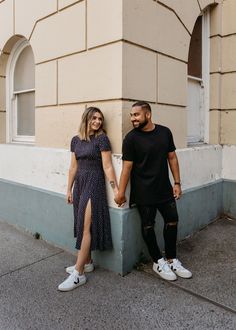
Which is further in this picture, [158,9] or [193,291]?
[158,9]

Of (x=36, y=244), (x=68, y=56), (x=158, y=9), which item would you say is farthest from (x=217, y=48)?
(x=36, y=244)

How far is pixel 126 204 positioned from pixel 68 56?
2068 millimetres

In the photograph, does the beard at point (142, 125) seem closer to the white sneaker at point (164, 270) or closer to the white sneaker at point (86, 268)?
the white sneaker at point (164, 270)

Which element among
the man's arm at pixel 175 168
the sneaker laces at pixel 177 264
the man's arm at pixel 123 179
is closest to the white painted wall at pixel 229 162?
the man's arm at pixel 175 168

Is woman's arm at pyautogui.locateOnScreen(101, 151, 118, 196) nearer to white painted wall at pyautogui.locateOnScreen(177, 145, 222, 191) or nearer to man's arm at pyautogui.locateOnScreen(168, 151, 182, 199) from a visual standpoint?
man's arm at pyautogui.locateOnScreen(168, 151, 182, 199)

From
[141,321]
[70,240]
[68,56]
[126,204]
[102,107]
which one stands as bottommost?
[141,321]

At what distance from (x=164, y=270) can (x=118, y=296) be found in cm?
61

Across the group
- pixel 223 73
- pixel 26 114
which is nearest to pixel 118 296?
pixel 26 114

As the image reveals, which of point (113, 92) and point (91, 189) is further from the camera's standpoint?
point (113, 92)

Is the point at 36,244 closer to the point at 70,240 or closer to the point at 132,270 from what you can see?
the point at 70,240

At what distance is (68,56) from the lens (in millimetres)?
4445

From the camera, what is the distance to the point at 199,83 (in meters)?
5.71

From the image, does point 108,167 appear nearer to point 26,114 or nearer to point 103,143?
point 103,143

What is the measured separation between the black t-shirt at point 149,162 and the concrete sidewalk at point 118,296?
2.91 ft
